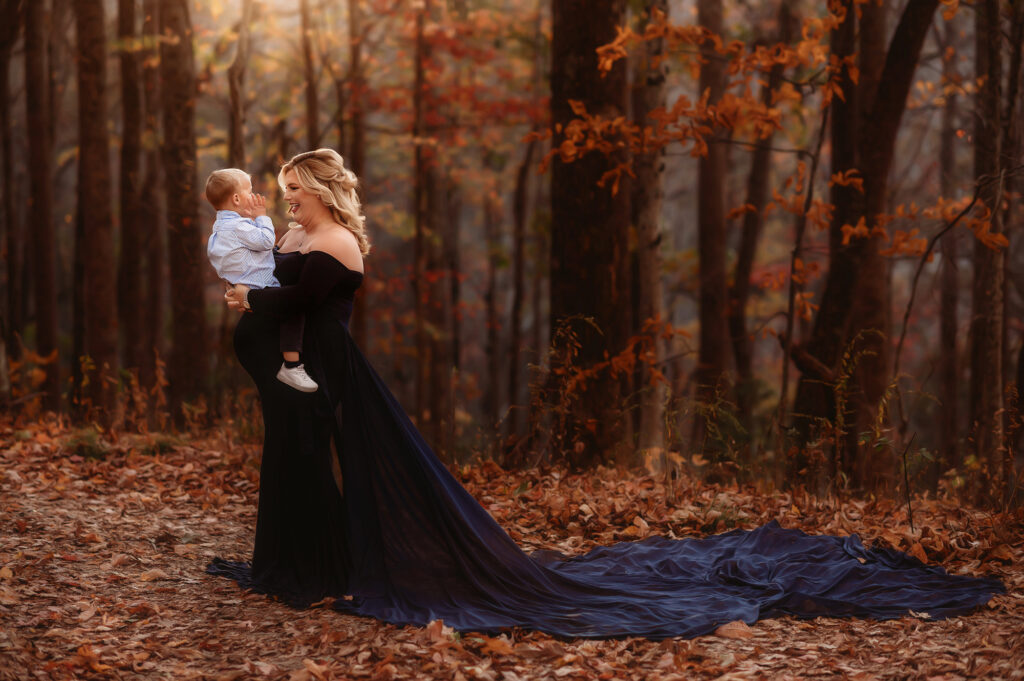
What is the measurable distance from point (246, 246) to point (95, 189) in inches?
271

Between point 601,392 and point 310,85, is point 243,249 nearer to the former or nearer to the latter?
point 601,392

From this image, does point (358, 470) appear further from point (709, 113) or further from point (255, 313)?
point (709, 113)

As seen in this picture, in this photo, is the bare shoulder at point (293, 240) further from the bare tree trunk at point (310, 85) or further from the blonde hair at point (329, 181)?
the bare tree trunk at point (310, 85)

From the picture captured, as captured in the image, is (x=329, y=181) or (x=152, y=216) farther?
(x=152, y=216)

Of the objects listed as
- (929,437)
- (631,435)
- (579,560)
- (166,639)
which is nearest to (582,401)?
(631,435)

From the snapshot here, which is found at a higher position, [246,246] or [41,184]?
[41,184]

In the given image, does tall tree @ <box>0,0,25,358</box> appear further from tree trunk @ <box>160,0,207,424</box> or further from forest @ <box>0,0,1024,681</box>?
tree trunk @ <box>160,0,207,424</box>

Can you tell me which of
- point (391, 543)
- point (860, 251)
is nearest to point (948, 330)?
point (860, 251)

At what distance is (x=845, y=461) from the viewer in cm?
866

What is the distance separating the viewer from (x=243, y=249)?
5.30 meters

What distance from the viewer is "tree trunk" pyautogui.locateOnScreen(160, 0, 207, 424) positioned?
11602mm

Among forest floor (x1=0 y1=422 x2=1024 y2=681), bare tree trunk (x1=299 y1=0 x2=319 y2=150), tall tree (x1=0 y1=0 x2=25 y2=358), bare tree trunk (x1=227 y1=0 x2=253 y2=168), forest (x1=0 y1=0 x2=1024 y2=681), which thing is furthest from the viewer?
bare tree trunk (x1=299 y1=0 x2=319 y2=150)

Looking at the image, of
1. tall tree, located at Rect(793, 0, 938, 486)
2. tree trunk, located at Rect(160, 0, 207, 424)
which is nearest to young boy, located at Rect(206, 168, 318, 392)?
tall tree, located at Rect(793, 0, 938, 486)

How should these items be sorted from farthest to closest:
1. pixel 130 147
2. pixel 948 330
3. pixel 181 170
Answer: pixel 948 330 → pixel 130 147 → pixel 181 170
